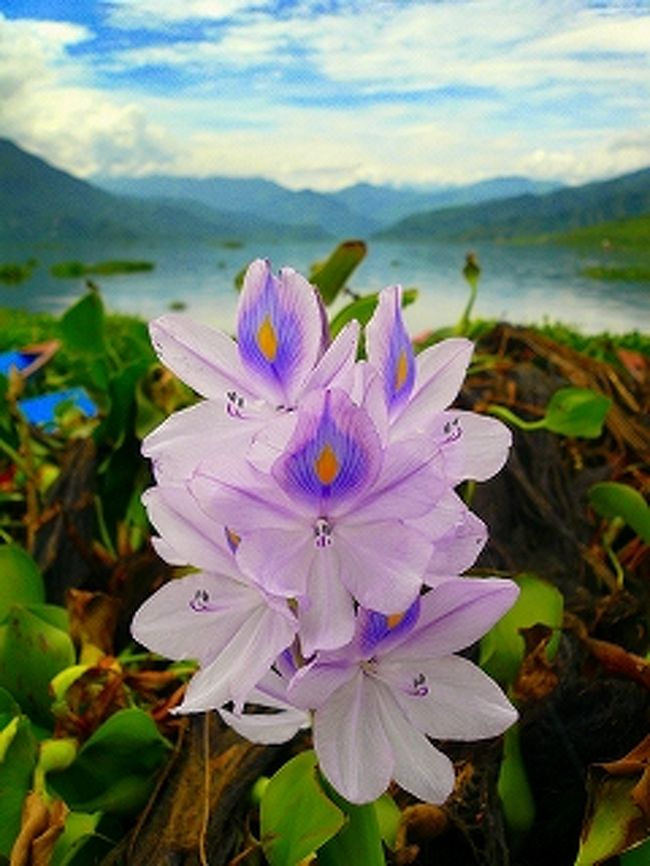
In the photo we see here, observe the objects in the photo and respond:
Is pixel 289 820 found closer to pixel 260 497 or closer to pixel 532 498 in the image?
pixel 260 497

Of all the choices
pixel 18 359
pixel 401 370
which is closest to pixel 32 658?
pixel 401 370

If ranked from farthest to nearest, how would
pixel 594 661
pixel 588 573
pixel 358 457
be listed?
pixel 588 573 → pixel 594 661 → pixel 358 457

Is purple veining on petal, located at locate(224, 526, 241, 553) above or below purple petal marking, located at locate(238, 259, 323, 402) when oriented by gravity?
below

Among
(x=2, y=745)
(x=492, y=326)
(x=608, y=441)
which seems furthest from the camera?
(x=492, y=326)

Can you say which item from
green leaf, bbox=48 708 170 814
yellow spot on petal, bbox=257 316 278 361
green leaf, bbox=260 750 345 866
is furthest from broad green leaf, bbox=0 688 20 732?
yellow spot on petal, bbox=257 316 278 361

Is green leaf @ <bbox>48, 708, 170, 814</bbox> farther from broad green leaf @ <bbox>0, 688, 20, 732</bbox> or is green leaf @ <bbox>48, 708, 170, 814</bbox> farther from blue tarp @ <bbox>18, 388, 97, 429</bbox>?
blue tarp @ <bbox>18, 388, 97, 429</bbox>

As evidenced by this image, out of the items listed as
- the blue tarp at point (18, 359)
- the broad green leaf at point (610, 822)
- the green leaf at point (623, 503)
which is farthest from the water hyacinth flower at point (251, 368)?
the blue tarp at point (18, 359)

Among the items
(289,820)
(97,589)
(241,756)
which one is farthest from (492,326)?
(289,820)
